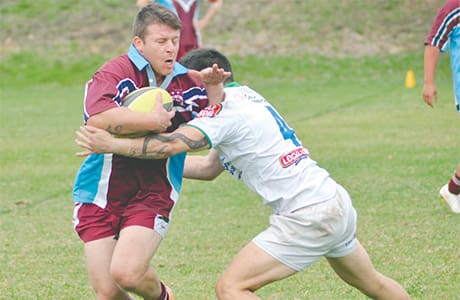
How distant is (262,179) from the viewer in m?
4.82

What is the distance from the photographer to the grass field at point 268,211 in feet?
21.5

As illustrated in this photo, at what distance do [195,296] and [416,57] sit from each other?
18061mm

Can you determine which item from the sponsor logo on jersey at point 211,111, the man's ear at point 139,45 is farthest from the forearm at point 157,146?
the man's ear at point 139,45

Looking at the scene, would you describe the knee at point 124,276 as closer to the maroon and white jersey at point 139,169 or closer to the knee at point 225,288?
the maroon and white jersey at point 139,169

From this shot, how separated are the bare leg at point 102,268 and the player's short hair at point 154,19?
119cm

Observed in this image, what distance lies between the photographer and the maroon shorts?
5.29 meters

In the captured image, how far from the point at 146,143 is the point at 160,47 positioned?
2.32 feet

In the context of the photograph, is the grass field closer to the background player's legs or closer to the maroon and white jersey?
the background player's legs

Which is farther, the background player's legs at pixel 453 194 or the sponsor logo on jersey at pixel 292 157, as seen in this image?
the background player's legs at pixel 453 194

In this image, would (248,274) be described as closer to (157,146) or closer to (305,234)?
(305,234)

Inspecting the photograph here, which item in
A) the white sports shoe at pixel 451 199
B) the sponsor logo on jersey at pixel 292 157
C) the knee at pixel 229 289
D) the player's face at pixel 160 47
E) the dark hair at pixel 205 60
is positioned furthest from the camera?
the white sports shoe at pixel 451 199

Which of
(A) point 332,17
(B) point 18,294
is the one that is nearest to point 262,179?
(B) point 18,294

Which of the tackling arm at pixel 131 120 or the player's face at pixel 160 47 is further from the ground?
the player's face at pixel 160 47

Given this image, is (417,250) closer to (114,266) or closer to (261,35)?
(114,266)
